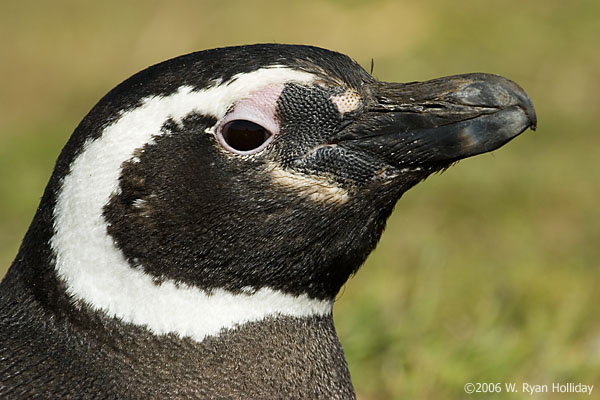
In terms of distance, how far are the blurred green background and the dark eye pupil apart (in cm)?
167

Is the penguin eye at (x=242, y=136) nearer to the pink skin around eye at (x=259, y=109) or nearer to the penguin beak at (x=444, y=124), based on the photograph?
the pink skin around eye at (x=259, y=109)

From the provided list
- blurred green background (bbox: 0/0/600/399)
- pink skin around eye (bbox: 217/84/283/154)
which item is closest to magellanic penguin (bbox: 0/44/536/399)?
pink skin around eye (bbox: 217/84/283/154)

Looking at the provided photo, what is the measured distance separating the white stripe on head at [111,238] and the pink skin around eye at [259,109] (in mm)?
16

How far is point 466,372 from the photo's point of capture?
11.5 feet

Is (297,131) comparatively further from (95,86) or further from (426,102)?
(95,86)

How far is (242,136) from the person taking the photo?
207 centimetres

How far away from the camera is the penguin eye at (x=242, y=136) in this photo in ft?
6.79

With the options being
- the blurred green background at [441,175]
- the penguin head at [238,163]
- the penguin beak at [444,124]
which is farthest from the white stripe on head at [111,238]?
the blurred green background at [441,175]

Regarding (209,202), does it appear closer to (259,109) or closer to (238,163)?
(238,163)

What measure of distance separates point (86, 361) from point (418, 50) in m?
6.42

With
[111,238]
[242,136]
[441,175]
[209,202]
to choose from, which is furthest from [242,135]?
[441,175]

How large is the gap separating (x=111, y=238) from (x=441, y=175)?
15.0 feet

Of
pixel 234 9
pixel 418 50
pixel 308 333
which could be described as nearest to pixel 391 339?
pixel 308 333

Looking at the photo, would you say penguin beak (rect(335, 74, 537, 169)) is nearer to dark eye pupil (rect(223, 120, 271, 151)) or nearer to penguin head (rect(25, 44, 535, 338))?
penguin head (rect(25, 44, 535, 338))
